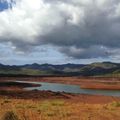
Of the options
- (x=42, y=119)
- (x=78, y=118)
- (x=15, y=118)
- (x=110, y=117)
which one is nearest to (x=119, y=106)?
(x=110, y=117)

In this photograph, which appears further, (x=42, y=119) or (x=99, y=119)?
(x=99, y=119)

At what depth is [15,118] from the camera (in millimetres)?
14719

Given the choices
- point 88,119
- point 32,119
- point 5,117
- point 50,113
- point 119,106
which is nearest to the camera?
point 5,117

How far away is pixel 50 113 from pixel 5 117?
26.9 feet

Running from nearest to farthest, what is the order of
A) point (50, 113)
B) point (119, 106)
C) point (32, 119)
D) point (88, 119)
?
point (32, 119), point (88, 119), point (50, 113), point (119, 106)

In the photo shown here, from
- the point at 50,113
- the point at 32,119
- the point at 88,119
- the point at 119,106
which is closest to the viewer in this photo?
the point at 32,119

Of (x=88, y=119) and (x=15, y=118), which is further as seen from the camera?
(x=88, y=119)

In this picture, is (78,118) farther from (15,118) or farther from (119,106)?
(119,106)

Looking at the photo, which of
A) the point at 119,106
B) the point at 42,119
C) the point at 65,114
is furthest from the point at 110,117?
the point at 119,106

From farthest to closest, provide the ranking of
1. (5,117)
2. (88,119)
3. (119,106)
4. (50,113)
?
1. (119,106)
2. (50,113)
3. (88,119)
4. (5,117)

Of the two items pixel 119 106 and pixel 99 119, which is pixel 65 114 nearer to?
pixel 99 119

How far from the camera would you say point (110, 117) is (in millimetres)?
22578

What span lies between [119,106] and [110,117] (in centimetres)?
921

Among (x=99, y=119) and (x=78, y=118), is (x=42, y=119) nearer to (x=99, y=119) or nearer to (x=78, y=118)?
(x=78, y=118)
